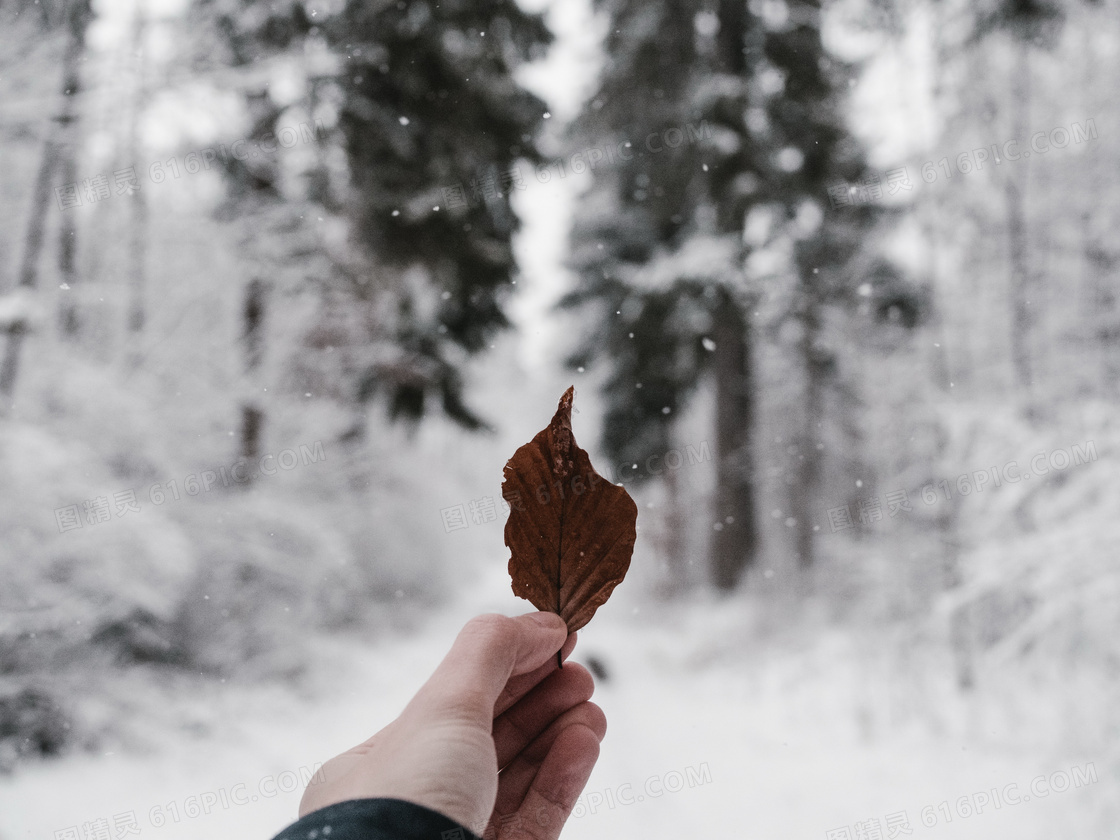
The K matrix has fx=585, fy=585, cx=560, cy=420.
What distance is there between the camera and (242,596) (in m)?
2.60

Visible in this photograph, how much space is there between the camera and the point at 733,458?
3.59 metres

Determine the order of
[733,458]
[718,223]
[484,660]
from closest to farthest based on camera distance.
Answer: [484,660]
[718,223]
[733,458]

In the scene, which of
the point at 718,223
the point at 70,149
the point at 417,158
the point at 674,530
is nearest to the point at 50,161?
the point at 70,149

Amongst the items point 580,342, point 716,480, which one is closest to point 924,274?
point 716,480

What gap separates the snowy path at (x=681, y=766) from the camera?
5.55ft

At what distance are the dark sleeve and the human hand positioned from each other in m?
0.02

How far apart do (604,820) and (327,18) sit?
3394 millimetres

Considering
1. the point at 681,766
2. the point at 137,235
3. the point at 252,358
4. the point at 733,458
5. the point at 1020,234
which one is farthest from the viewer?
the point at 733,458

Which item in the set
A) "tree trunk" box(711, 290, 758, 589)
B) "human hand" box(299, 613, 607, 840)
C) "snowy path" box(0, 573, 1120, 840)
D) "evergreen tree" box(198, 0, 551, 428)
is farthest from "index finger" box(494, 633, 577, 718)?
"tree trunk" box(711, 290, 758, 589)

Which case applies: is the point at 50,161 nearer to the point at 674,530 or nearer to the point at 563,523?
the point at 563,523

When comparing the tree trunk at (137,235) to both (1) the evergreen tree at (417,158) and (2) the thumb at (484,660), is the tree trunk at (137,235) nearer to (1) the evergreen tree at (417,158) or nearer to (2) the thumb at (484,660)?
(1) the evergreen tree at (417,158)

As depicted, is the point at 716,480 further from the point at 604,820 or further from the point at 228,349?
the point at 228,349

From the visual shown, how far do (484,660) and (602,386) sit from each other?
3.25m

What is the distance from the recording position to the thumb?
555mm
